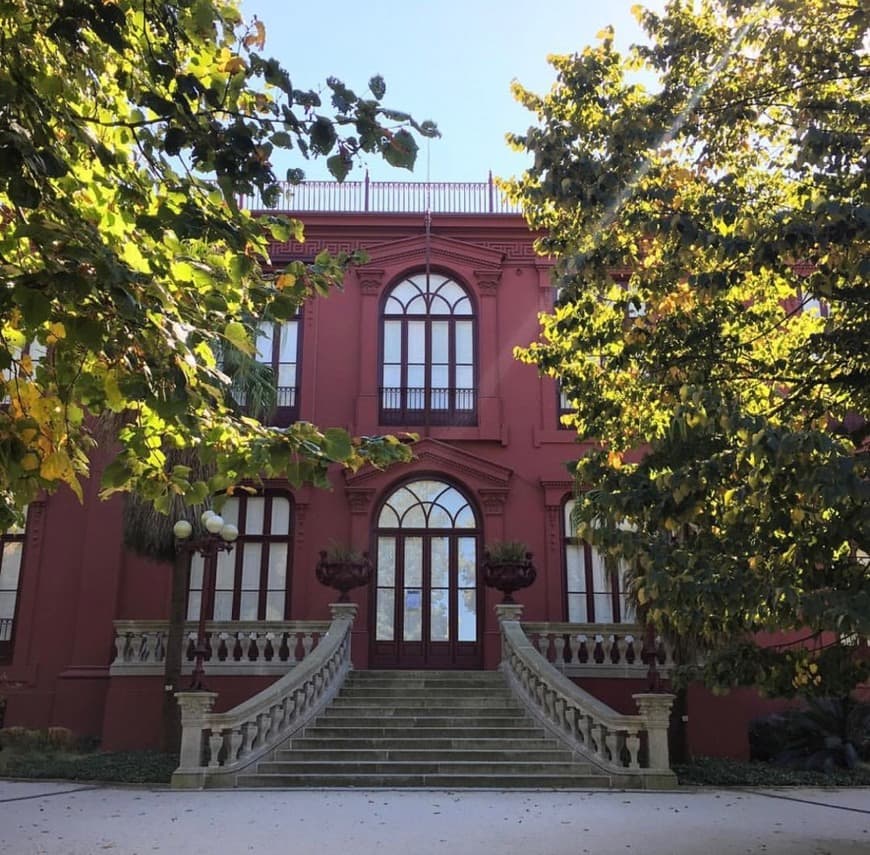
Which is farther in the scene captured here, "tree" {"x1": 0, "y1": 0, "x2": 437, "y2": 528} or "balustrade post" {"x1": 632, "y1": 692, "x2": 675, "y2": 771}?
"balustrade post" {"x1": 632, "y1": 692, "x2": 675, "y2": 771}

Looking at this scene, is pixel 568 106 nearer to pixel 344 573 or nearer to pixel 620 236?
pixel 620 236

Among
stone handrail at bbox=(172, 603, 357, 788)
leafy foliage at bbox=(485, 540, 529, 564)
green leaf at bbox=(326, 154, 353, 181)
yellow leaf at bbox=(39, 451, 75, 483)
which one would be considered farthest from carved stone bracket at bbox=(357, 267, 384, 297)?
yellow leaf at bbox=(39, 451, 75, 483)

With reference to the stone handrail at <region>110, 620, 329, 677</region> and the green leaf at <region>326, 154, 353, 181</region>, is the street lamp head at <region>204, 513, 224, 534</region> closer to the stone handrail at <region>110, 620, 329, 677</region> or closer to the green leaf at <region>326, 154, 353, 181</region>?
the stone handrail at <region>110, 620, 329, 677</region>

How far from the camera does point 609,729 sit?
34.8ft

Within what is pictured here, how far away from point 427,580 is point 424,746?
16.8 ft

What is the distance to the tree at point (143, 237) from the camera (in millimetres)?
3457

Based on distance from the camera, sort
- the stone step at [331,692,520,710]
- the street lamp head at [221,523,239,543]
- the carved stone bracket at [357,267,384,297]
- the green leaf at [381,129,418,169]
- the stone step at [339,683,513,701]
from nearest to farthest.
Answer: the green leaf at [381,129,418,169] → the street lamp head at [221,523,239,543] → the stone step at [331,692,520,710] → the stone step at [339,683,513,701] → the carved stone bracket at [357,267,384,297]

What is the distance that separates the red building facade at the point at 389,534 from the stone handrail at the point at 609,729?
2358 mm

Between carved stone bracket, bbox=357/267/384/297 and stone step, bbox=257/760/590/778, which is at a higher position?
carved stone bracket, bbox=357/267/384/297

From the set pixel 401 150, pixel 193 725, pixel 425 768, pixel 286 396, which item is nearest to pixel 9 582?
pixel 286 396

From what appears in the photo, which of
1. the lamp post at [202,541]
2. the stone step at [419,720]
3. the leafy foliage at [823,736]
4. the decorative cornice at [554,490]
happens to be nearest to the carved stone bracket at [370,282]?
the decorative cornice at [554,490]

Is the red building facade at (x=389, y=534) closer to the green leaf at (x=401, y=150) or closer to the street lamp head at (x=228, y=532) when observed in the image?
the street lamp head at (x=228, y=532)

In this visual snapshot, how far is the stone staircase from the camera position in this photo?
1030cm

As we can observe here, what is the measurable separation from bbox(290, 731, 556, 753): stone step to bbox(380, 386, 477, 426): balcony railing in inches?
279
